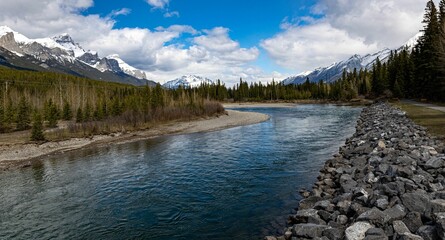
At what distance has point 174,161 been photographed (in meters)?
23.9

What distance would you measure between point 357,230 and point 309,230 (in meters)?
1.52

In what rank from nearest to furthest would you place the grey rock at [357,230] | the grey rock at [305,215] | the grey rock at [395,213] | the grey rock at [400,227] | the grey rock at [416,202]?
1. the grey rock at [400,227]
2. the grey rock at [357,230]
3. the grey rock at [395,213]
4. the grey rock at [416,202]
5. the grey rock at [305,215]

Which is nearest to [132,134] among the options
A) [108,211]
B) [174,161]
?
[174,161]

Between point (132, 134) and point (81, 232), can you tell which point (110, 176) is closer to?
point (81, 232)

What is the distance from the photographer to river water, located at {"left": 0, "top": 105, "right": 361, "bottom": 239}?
1180cm

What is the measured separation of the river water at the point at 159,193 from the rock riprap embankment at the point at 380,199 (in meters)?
1.58

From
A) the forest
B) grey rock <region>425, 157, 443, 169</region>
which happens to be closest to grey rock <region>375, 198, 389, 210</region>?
grey rock <region>425, 157, 443, 169</region>

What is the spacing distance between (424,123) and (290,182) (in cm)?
1773

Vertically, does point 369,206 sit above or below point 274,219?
above

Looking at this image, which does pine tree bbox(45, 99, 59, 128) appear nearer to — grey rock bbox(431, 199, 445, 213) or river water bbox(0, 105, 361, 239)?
river water bbox(0, 105, 361, 239)

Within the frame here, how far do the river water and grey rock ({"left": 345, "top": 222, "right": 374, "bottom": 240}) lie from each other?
11.4 ft

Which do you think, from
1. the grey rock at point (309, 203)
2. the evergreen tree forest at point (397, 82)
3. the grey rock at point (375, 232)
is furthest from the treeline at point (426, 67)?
the grey rock at point (375, 232)

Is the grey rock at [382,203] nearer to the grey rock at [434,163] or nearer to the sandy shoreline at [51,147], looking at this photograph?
the grey rock at [434,163]

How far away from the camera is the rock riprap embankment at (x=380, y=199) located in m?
8.06
